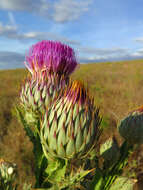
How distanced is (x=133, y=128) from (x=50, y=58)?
4.72ft

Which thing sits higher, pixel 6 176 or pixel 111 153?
pixel 111 153

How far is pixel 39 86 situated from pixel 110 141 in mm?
1222

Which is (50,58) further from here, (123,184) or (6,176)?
(123,184)

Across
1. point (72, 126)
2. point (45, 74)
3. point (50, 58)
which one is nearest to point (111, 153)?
point (72, 126)

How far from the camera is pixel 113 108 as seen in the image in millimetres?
7664

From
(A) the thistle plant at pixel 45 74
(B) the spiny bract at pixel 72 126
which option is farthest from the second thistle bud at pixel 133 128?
(A) the thistle plant at pixel 45 74

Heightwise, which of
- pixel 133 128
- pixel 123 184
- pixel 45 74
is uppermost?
pixel 45 74

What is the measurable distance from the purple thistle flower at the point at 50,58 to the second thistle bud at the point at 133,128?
108 cm

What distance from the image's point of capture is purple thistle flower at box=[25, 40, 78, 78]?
246 cm

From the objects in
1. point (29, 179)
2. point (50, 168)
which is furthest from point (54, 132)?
point (29, 179)

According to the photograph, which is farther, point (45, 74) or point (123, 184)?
point (45, 74)

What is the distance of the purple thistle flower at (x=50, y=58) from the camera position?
8.06ft

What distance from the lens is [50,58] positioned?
2443 millimetres

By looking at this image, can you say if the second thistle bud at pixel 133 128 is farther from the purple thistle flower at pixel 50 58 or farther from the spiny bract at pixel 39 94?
the purple thistle flower at pixel 50 58
